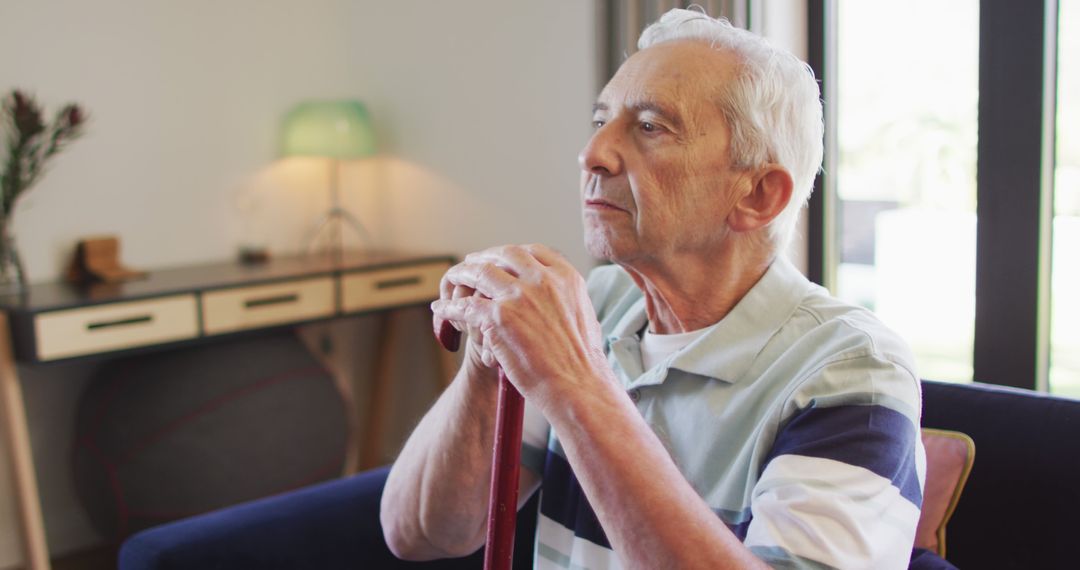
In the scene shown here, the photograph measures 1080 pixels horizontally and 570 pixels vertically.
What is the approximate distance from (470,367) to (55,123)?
7.45ft

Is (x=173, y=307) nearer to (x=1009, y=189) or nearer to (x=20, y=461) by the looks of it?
(x=20, y=461)

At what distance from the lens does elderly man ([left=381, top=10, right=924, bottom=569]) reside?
1.02m

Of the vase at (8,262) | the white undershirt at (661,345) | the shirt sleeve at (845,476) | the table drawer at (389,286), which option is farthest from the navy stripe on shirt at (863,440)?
the vase at (8,262)

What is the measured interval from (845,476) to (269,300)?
7.73 feet

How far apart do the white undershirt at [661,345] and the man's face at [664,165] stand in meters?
0.11

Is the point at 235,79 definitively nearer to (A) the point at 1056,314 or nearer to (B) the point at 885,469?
(A) the point at 1056,314

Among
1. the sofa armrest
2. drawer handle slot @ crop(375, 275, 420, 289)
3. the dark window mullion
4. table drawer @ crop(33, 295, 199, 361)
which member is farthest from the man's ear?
drawer handle slot @ crop(375, 275, 420, 289)

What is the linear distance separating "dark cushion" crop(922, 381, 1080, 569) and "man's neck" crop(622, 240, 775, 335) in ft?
1.49

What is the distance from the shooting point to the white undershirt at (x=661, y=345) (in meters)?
1.34

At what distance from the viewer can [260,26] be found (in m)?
3.60

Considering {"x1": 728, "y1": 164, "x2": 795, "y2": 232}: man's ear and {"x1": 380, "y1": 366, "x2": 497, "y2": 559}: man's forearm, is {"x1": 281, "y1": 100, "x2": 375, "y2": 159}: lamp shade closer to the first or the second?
{"x1": 380, "y1": 366, "x2": 497, "y2": 559}: man's forearm

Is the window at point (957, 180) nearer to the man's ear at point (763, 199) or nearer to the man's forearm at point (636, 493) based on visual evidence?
the man's ear at point (763, 199)

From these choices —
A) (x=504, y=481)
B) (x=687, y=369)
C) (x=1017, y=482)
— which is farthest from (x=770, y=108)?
(x=1017, y=482)

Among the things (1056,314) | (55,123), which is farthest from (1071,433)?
(55,123)
